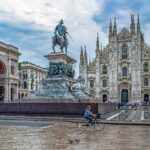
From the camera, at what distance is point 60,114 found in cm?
2247

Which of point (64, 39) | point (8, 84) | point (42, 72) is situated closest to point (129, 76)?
point (8, 84)

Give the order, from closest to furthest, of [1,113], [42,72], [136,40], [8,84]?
[1,113]
[8,84]
[136,40]
[42,72]

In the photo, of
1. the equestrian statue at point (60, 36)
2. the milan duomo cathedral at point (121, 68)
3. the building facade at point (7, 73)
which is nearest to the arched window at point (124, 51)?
the milan duomo cathedral at point (121, 68)

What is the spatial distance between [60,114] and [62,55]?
6496 millimetres

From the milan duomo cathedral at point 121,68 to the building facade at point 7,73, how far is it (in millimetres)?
20821

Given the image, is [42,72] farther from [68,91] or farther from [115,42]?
[68,91]

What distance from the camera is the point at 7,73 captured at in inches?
2370

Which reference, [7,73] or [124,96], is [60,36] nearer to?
[7,73]

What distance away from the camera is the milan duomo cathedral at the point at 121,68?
7338 centimetres

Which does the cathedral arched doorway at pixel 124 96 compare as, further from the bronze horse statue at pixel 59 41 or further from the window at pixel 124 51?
the bronze horse statue at pixel 59 41

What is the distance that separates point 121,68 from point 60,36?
5042cm

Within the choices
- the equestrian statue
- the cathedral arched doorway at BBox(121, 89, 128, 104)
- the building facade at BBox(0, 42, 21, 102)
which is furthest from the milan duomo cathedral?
the equestrian statue

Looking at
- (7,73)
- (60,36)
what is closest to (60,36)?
(60,36)

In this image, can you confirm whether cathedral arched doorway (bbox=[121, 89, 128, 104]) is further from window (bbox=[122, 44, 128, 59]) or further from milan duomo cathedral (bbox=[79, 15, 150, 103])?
window (bbox=[122, 44, 128, 59])
